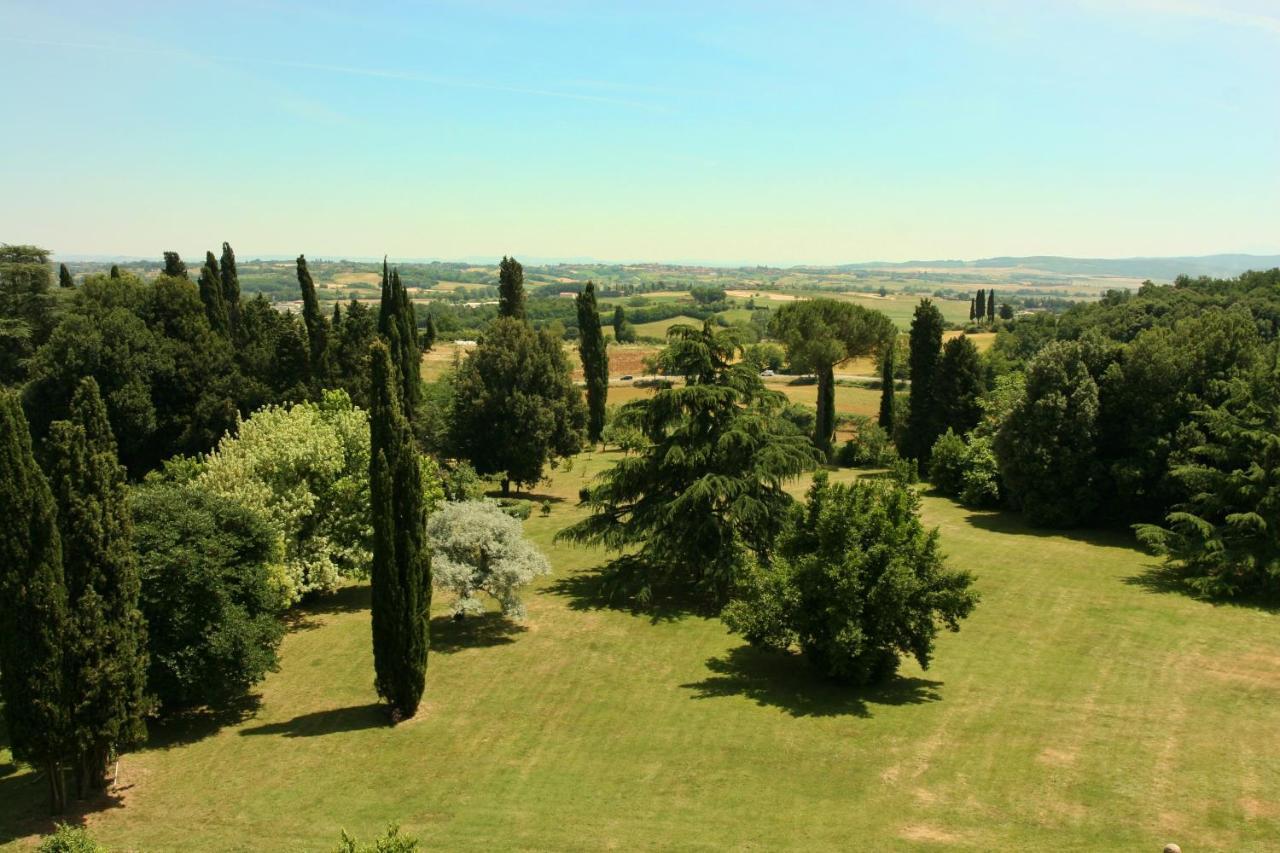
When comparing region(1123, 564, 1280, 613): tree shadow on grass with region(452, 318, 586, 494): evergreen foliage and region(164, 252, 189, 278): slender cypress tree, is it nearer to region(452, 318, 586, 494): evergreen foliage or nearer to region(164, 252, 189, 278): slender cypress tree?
region(452, 318, 586, 494): evergreen foliage

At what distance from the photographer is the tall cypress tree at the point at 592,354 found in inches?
2306

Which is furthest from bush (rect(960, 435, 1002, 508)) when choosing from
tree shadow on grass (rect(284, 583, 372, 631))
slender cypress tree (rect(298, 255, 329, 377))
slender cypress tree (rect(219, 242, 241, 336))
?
slender cypress tree (rect(219, 242, 241, 336))

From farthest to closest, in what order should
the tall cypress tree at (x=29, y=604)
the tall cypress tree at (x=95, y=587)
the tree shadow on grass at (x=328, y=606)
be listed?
the tree shadow on grass at (x=328, y=606) < the tall cypress tree at (x=95, y=587) < the tall cypress tree at (x=29, y=604)

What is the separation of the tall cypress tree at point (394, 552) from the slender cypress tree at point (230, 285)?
172 ft

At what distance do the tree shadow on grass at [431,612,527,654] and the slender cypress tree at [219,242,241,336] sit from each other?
4806 cm

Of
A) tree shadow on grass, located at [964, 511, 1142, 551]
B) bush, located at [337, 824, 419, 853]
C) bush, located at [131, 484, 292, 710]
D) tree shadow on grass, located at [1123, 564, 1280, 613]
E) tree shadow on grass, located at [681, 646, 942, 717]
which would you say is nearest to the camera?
bush, located at [337, 824, 419, 853]

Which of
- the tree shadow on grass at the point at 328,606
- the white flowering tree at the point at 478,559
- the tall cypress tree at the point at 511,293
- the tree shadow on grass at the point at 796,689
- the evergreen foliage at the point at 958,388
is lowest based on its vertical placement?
the tree shadow on grass at the point at 328,606

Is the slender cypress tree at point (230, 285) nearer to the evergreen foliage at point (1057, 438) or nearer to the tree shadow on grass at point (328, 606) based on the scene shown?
the tree shadow on grass at point (328, 606)

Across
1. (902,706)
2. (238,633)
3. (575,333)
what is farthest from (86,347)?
(575,333)

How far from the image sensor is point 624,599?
29562 millimetres

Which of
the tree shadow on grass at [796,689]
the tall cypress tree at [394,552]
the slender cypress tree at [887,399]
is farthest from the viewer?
the slender cypress tree at [887,399]

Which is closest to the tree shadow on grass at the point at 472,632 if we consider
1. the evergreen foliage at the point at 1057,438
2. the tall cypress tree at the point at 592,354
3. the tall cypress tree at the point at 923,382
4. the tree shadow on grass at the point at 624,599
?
the tree shadow on grass at the point at 624,599

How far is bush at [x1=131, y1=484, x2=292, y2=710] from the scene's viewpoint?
1984 cm

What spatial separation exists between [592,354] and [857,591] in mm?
40264
